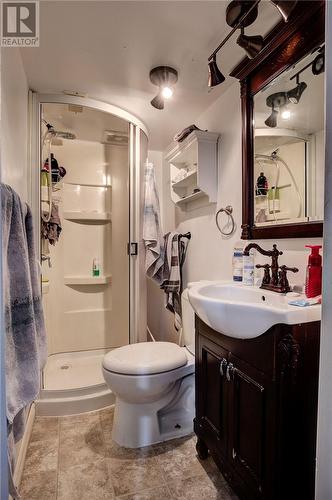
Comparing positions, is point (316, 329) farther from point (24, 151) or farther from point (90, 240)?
point (90, 240)

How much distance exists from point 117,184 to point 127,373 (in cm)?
185

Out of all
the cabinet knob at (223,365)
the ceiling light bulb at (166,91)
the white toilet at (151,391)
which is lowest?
the white toilet at (151,391)

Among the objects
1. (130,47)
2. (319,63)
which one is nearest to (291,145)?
Result: (319,63)

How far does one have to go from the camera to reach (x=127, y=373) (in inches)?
54.1

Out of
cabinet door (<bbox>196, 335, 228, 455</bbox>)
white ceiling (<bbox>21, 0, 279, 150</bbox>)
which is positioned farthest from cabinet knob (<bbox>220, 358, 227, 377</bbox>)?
white ceiling (<bbox>21, 0, 279, 150</bbox>)

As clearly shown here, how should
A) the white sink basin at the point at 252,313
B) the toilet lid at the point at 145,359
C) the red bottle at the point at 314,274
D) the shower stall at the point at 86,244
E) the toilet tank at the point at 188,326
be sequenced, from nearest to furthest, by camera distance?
the white sink basin at the point at 252,313 < the red bottle at the point at 314,274 < the toilet lid at the point at 145,359 < the toilet tank at the point at 188,326 < the shower stall at the point at 86,244

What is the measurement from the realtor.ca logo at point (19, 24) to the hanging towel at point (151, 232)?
109cm

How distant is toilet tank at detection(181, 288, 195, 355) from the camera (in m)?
1.65

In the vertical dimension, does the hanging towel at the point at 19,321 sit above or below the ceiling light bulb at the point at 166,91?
below

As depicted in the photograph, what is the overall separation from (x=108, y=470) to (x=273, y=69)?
6.81 feet

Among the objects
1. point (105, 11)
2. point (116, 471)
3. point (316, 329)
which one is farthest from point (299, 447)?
point (105, 11)

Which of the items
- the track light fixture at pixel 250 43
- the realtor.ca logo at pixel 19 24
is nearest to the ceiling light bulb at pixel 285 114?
the track light fixture at pixel 250 43

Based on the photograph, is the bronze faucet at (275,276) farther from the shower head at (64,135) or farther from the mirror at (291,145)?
the shower head at (64,135)

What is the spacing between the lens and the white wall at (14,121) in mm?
1113
